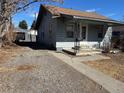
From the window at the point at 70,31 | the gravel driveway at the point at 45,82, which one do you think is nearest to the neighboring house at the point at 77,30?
the window at the point at 70,31

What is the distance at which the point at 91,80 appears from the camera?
265 inches

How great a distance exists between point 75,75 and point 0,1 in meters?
11.7

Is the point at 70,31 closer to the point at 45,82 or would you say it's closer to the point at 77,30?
the point at 77,30

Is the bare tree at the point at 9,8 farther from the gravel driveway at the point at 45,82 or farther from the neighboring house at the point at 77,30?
the gravel driveway at the point at 45,82

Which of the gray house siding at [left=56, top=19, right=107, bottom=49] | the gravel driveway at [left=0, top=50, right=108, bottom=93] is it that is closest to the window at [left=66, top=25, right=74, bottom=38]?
the gray house siding at [left=56, top=19, right=107, bottom=49]

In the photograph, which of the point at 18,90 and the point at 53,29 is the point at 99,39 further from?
the point at 18,90

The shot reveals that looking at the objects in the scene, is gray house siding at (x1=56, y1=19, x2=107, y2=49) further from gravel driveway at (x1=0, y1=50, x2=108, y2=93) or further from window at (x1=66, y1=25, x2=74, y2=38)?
gravel driveway at (x1=0, y1=50, x2=108, y2=93)

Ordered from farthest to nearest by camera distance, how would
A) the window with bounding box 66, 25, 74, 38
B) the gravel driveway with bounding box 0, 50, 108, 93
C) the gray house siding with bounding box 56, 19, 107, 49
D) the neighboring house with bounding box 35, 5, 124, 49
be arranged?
the window with bounding box 66, 25, 74, 38 < the gray house siding with bounding box 56, 19, 107, 49 < the neighboring house with bounding box 35, 5, 124, 49 < the gravel driveway with bounding box 0, 50, 108, 93

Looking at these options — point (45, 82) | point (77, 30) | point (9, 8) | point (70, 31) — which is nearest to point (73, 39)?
point (70, 31)

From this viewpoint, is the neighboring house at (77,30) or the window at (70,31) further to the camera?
the window at (70,31)

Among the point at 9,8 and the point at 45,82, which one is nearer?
the point at 45,82

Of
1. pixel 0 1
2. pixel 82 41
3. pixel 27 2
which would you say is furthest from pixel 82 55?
pixel 0 1

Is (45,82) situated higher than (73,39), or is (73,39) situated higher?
(73,39)

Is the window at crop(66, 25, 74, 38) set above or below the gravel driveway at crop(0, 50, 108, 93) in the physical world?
above
